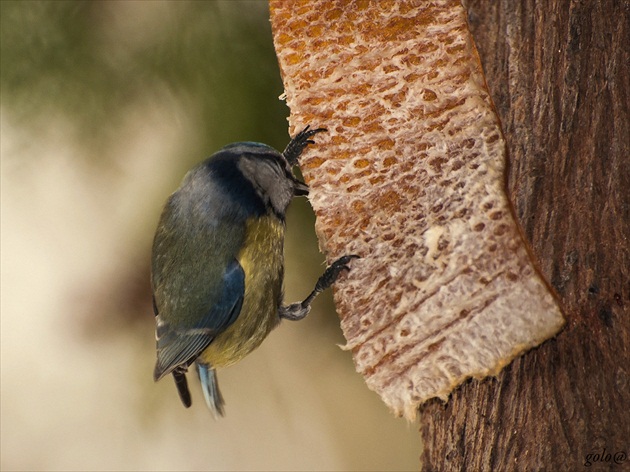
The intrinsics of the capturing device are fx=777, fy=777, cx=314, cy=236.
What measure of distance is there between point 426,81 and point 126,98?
27.6 inches

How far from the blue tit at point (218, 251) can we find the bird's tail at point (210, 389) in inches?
6.3

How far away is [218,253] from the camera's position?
1499 mm

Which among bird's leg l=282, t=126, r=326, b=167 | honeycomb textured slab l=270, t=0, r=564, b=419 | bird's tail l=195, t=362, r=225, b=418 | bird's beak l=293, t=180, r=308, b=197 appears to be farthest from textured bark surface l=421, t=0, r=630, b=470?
bird's tail l=195, t=362, r=225, b=418

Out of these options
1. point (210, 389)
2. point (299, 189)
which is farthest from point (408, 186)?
point (210, 389)

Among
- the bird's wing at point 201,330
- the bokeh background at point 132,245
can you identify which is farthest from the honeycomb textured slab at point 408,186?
the bird's wing at point 201,330

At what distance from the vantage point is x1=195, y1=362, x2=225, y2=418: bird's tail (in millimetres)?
1724

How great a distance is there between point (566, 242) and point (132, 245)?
1.06 m

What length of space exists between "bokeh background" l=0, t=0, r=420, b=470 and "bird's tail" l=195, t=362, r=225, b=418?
0.07m

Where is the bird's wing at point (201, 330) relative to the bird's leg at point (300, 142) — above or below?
below

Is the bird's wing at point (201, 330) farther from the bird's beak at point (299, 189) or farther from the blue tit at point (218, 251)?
the bird's beak at point (299, 189)

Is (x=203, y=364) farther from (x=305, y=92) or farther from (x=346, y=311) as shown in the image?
(x=305, y=92)

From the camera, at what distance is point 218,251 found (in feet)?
4.92

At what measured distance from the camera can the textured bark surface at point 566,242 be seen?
0.99m

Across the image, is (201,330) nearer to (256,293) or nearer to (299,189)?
(256,293)
